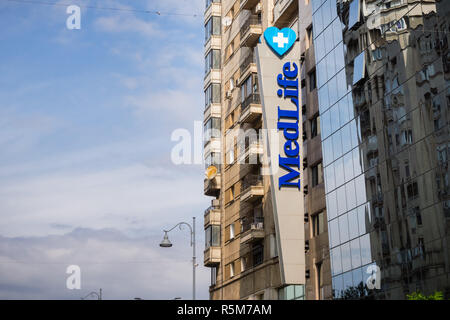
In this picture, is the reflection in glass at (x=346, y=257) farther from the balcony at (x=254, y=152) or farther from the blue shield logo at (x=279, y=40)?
the balcony at (x=254, y=152)

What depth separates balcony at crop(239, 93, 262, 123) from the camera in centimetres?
5434

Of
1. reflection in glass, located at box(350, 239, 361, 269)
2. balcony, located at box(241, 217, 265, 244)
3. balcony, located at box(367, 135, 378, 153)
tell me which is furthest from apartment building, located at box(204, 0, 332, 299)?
balcony, located at box(367, 135, 378, 153)

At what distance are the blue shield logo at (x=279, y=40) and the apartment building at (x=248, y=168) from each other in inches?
57.3

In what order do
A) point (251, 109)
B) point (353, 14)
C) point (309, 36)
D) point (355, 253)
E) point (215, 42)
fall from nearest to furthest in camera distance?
point (355, 253) → point (353, 14) → point (309, 36) → point (251, 109) → point (215, 42)

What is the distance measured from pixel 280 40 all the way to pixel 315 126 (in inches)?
247

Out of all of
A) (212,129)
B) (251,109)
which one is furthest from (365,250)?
(212,129)

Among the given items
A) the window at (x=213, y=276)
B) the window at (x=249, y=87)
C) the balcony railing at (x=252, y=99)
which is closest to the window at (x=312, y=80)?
the balcony railing at (x=252, y=99)

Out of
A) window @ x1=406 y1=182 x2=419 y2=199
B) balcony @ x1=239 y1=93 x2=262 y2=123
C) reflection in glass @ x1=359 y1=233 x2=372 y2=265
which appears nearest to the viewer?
window @ x1=406 y1=182 x2=419 y2=199

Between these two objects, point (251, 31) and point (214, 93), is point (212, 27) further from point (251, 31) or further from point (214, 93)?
point (251, 31)

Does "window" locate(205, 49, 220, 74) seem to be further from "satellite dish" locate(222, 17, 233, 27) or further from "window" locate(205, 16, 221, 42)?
"satellite dish" locate(222, 17, 233, 27)

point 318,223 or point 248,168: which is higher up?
point 248,168

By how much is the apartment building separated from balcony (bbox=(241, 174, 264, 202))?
0.08 m

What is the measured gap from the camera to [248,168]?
55625 millimetres
